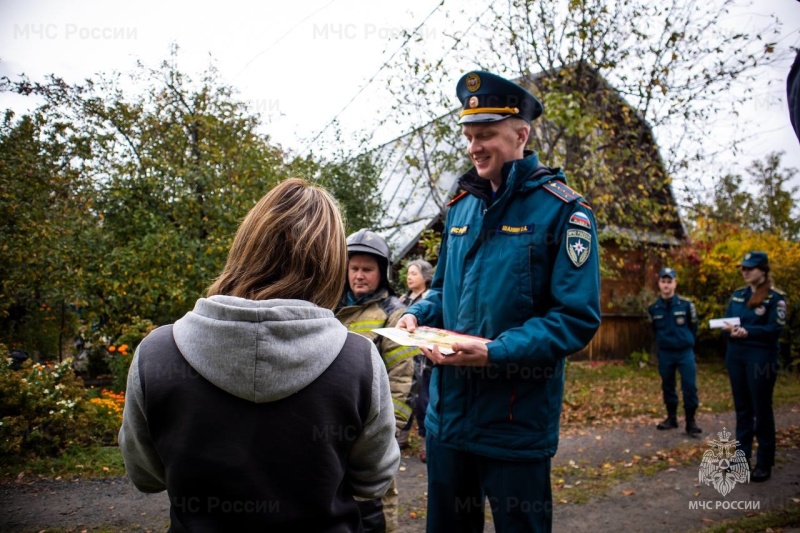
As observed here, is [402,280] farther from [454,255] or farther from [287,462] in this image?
[287,462]

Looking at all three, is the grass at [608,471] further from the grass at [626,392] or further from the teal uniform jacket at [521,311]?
the teal uniform jacket at [521,311]

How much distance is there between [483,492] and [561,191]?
4.69ft

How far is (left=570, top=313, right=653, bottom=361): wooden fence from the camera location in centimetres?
1541

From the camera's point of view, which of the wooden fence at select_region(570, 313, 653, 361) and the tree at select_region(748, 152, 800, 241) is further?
the tree at select_region(748, 152, 800, 241)

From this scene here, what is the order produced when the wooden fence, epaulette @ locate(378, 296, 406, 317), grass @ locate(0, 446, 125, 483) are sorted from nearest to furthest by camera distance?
epaulette @ locate(378, 296, 406, 317) < grass @ locate(0, 446, 125, 483) < the wooden fence

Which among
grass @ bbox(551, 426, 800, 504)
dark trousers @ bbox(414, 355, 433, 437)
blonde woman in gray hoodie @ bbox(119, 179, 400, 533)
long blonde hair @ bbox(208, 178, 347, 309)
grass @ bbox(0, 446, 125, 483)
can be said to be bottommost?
grass @ bbox(551, 426, 800, 504)

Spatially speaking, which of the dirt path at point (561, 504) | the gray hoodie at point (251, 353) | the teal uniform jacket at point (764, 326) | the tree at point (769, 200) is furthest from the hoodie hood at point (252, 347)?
the tree at point (769, 200)

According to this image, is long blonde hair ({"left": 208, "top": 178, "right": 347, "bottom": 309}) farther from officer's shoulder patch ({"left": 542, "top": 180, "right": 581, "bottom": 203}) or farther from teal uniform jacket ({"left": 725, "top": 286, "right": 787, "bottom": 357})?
teal uniform jacket ({"left": 725, "top": 286, "right": 787, "bottom": 357})

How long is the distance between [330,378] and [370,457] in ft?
1.20

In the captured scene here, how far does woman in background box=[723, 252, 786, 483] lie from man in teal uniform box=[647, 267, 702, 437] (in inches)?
68.4

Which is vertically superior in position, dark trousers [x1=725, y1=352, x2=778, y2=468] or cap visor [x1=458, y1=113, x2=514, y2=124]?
cap visor [x1=458, y1=113, x2=514, y2=124]

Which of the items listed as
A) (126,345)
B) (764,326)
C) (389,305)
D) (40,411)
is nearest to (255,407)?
(389,305)

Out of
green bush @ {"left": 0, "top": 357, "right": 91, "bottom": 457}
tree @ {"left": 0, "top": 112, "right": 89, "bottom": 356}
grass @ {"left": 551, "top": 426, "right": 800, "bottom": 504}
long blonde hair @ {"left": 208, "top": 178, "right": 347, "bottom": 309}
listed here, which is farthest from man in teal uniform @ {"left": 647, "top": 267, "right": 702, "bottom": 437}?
tree @ {"left": 0, "top": 112, "right": 89, "bottom": 356}

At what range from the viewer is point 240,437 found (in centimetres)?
145
